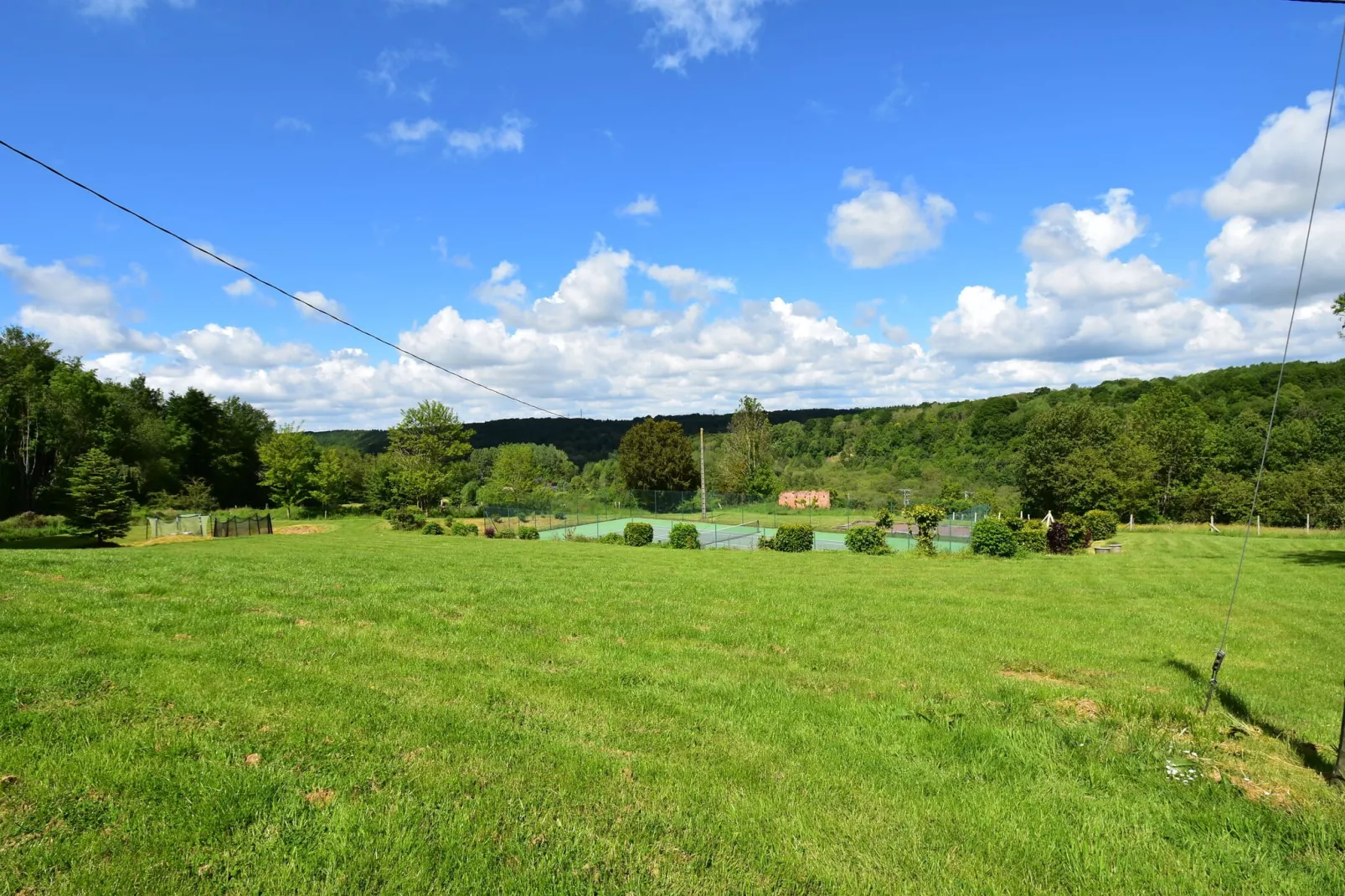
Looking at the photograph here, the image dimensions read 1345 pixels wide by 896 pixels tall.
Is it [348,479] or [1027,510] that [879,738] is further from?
[348,479]

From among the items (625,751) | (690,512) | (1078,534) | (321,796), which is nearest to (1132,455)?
(1078,534)

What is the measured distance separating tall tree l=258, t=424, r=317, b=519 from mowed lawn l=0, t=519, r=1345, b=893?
53.7m

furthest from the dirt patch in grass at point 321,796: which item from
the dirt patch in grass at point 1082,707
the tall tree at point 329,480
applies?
the tall tree at point 329,480

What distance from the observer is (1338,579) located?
15570mm

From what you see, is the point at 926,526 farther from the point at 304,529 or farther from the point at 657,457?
the point at 657,457

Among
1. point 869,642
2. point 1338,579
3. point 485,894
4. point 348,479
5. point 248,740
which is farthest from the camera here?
point 348,479

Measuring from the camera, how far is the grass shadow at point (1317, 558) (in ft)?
63.6

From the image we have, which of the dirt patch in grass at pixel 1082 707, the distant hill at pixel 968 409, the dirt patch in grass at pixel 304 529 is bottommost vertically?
→ the dirt patch in grass at pixel 304 529

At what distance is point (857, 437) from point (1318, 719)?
331 feet

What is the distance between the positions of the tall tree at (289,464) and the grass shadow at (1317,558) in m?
62.6

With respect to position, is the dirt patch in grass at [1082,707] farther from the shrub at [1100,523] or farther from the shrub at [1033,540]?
the shrub at [1100,523]

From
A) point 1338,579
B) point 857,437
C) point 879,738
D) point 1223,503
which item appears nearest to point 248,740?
point 879,738

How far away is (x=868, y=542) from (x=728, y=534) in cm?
1088

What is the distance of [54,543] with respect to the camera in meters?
30.1
